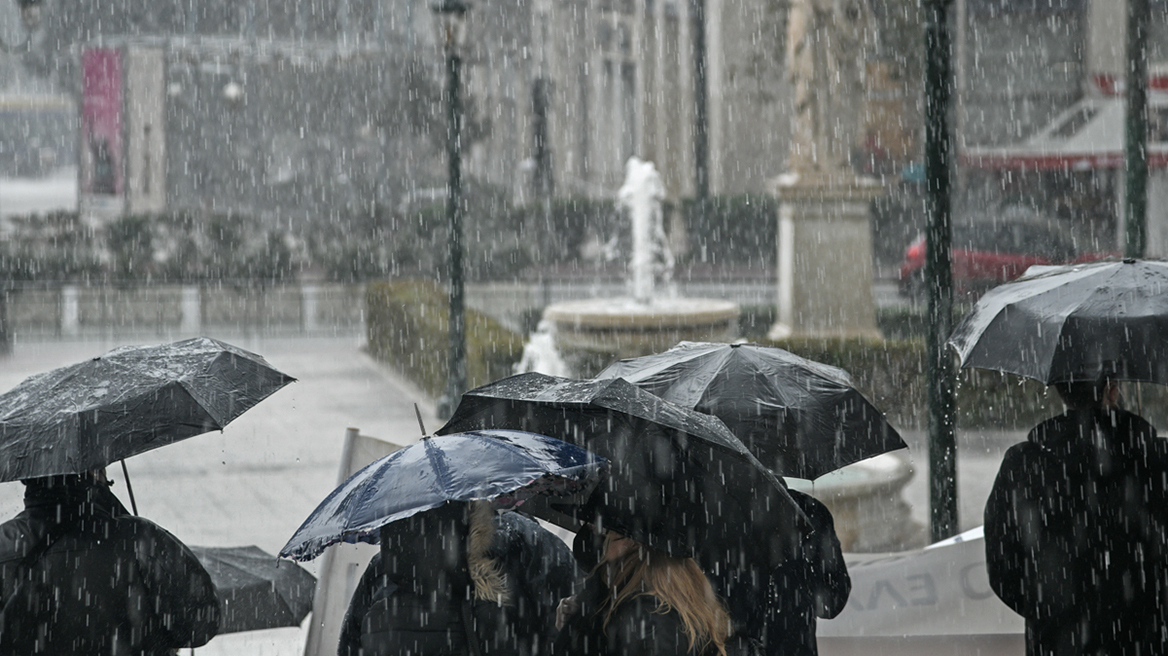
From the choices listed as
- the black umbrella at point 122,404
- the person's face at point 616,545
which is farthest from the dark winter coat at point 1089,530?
the black umbrella at point 122,404

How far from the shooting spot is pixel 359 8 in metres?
41.0

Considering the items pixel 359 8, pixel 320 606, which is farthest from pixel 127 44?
pixel 320 606

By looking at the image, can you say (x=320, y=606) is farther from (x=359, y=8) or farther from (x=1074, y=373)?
(x=359, y=8)

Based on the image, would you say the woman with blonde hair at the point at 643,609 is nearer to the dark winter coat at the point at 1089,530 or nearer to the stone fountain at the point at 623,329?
the dark winter coat at the point at 1089,530

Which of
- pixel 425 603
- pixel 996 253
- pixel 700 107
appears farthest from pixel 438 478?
pixel 700 107

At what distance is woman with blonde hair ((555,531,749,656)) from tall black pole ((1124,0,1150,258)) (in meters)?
5.44

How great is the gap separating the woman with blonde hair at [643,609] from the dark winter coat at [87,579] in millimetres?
1245

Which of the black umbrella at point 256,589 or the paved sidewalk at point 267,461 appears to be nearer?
the black umbrella at point 256,589

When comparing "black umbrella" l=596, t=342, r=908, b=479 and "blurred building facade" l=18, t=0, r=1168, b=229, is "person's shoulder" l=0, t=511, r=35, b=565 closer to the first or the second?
"black umbrella" l=596, t=342, r=908, b=479

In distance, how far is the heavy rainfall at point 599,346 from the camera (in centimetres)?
311

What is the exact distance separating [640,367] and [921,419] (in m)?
7.68

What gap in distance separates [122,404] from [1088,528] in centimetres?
290

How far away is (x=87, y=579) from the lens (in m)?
3.43

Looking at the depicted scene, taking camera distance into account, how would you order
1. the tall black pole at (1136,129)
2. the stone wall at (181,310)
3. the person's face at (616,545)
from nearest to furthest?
1. the person's face at (616,545)
2. the tall black pole at (1136,129)
3. the stone wall at (181,310)
